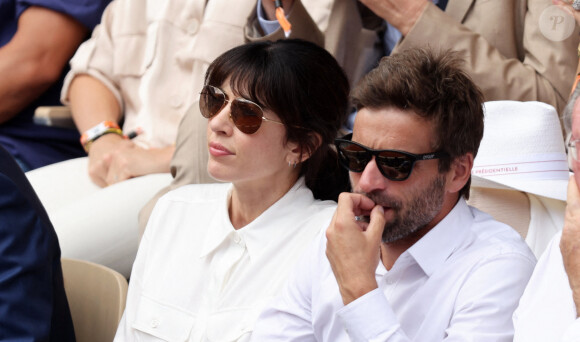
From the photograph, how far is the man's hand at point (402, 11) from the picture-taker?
2.32m

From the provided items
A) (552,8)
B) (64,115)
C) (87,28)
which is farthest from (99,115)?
(552,8)

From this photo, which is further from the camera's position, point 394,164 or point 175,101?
point 175,101

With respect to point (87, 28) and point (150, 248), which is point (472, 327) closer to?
point (150, 248)

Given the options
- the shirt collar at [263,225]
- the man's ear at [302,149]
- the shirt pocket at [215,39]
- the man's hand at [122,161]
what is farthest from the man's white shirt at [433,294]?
the shirt pocket at [215,39]

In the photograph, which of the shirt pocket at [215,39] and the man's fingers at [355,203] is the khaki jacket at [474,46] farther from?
the man's fingers at [355,203]

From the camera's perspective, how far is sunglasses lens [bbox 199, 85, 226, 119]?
1.97m

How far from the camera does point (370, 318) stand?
4.47ft

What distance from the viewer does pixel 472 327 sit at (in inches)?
52.5

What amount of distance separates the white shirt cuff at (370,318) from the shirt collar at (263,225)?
0.57 metres

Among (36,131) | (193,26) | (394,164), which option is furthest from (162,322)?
(36,131)

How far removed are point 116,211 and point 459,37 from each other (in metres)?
1.28

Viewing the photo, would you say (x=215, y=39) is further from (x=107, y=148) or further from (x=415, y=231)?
(x=415, y=231)

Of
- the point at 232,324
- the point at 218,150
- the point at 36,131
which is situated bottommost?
the point at 36,131

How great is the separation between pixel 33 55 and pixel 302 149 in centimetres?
193
